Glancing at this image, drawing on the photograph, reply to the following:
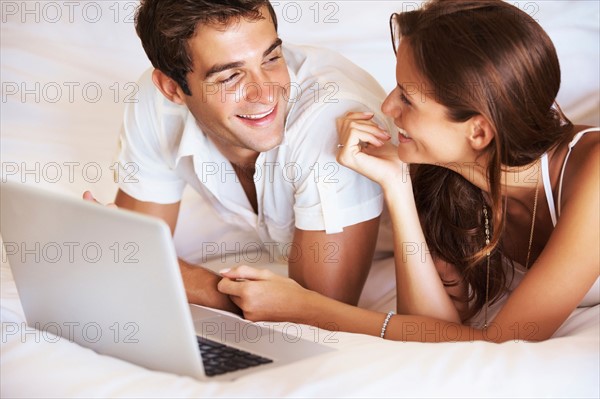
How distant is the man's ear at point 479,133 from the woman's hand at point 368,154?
7.1 inches

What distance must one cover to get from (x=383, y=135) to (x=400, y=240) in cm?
19

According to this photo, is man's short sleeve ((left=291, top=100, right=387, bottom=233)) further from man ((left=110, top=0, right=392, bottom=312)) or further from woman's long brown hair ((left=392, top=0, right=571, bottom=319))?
woman's long brown hair ((left=392, top=0, right=571, bottom=319))

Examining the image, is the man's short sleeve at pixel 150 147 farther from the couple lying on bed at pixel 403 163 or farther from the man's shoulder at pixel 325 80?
the man's shoulder at pixel 325 80

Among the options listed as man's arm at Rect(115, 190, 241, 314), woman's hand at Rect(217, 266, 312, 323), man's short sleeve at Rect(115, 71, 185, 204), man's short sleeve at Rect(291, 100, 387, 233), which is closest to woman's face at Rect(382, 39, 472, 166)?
man's short sleeve at Rect(291, 100, 387, 233)

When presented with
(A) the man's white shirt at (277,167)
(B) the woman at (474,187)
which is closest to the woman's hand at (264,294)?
(B) the woman at (474,187)

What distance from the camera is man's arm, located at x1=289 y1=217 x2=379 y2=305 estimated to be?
165 cm

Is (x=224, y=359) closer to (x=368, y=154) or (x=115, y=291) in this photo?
(x=115, y=291)

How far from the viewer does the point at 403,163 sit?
1.60m

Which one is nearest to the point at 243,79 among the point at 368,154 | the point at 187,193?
the point at 368,154

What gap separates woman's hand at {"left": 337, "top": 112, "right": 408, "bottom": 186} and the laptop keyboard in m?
0.45

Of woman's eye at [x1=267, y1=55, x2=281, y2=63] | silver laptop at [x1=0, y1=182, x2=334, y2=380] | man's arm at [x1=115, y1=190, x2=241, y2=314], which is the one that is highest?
woman's eye at [x1=267, y1=55, x2=281, y2=63]

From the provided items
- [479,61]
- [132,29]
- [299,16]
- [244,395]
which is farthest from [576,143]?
[132,29]

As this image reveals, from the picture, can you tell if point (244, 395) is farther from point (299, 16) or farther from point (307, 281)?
point (299, 16)

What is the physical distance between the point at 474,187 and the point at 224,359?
24.6 inches
